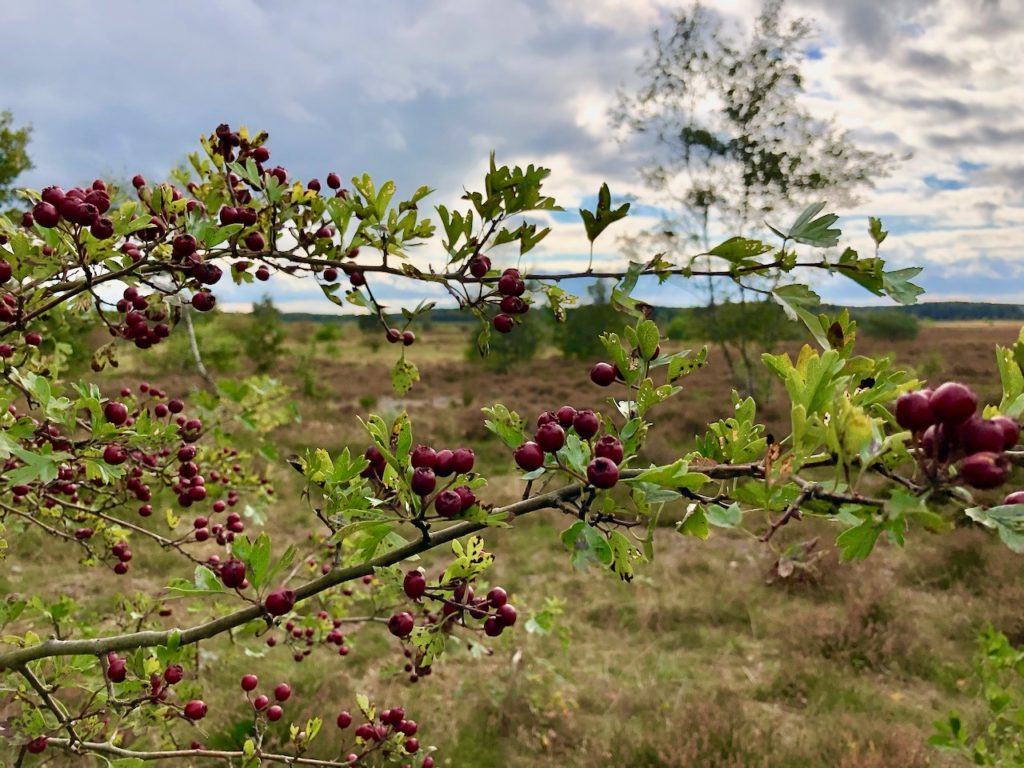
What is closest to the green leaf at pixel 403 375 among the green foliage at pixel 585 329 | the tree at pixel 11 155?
the tree at pixel 11 155

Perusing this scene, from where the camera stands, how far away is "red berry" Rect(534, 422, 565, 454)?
0.91 meters

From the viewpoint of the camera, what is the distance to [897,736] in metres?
4.35

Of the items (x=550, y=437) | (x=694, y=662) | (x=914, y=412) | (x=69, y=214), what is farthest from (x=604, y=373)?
(x=694, y=662)

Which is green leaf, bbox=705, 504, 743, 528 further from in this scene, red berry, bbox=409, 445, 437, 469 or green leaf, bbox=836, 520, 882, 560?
red berry, bbox=409, 445, 437, 469

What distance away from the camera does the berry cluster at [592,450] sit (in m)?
0.86

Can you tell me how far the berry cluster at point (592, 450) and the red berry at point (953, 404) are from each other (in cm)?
Answer: 38

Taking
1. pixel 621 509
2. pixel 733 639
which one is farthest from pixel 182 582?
pixel 733 639

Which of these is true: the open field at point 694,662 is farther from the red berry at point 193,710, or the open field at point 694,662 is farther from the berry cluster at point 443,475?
the berry cluster at point 443,475

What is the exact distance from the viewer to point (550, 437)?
0.91m

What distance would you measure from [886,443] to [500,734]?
4.98m

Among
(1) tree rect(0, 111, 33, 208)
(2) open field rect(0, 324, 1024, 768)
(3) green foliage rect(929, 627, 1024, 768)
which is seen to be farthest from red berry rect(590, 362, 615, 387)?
(1) tree rect(0, 111, 33, 208)

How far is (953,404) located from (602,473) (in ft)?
1.34

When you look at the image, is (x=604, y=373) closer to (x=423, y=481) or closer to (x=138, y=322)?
(x=423, y=481)

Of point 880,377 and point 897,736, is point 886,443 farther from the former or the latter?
point 897,736
